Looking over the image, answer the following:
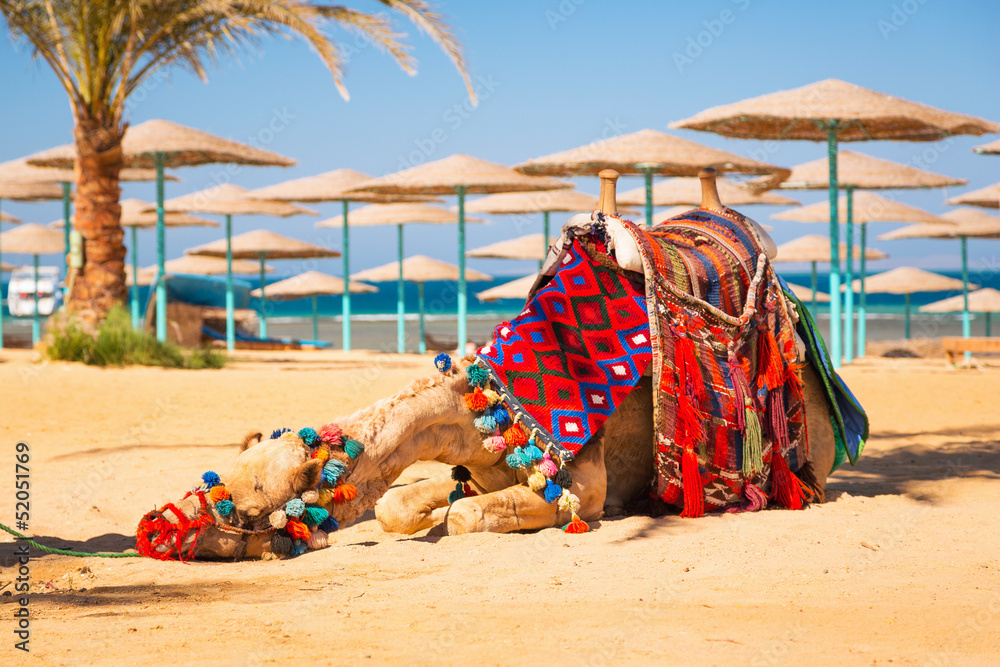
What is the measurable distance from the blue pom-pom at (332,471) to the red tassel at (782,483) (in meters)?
2.24

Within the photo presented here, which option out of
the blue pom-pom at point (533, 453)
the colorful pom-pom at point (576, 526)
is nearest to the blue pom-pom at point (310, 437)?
the blue pom-pom at point (533, 453)

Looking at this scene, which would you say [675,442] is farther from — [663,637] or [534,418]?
[663,637]

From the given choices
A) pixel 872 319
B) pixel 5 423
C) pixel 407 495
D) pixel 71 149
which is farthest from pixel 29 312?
pixel 872 319

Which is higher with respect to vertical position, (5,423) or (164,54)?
(164,54)

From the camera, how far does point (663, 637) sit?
2639 mm

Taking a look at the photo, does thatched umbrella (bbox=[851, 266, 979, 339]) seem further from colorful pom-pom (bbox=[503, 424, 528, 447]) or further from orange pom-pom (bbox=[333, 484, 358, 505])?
orange pom-pom (bbox=[333, 484, 358, 505])

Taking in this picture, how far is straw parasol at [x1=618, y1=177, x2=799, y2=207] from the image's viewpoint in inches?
790

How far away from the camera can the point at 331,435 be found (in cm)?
363

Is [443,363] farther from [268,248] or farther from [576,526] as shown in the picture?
[268,248]

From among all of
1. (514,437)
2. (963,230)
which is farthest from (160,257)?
(963,230)

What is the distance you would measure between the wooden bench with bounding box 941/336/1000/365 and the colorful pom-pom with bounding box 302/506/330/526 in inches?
466

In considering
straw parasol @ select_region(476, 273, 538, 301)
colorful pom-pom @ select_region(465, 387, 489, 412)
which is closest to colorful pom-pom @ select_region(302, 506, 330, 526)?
colorful pom-pom @ select_region(465, 387, 489, 412)

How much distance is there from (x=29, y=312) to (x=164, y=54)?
19606mm

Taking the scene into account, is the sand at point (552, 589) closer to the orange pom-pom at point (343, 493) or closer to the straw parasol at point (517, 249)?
the orange pom-pom at point (343, 493)
